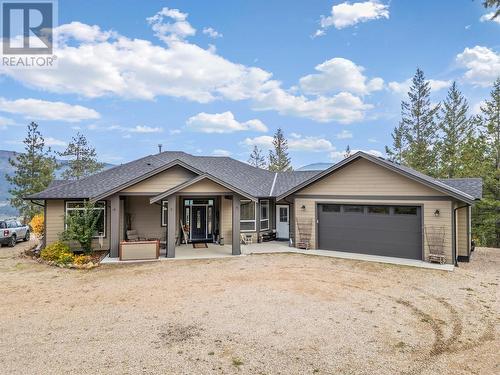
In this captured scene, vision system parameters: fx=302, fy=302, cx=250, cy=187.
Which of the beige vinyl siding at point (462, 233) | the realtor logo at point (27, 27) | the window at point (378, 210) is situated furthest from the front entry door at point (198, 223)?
the beige vinyl siding at point (462, 233)

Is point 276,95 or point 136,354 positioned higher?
point 276,95

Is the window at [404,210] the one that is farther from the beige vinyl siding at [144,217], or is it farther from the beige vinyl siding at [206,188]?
the beige vinyl siding at [144,217]

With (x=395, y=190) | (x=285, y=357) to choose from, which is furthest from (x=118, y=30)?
(x=285, y=357)

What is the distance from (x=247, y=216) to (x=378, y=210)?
6.76 m

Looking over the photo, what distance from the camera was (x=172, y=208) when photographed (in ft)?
42.7

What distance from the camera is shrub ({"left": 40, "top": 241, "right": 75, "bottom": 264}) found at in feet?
39.1

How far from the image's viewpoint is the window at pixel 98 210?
14109 mm

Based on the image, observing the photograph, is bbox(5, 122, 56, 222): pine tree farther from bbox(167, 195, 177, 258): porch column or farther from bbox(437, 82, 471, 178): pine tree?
bbox(437, 82, 471, 178): pine tree

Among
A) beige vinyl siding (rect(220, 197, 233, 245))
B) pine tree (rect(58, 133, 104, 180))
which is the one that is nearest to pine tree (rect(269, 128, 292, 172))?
pine tree (rect(58, 133, 104, 180))

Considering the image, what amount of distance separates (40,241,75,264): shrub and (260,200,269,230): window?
9.36 meters

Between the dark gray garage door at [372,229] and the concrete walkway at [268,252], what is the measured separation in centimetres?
37

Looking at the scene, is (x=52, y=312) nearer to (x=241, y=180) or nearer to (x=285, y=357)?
(x=285, y=357)

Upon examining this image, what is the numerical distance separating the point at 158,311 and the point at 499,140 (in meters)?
27.2

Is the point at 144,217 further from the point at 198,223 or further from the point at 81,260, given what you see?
the point at 81,260
